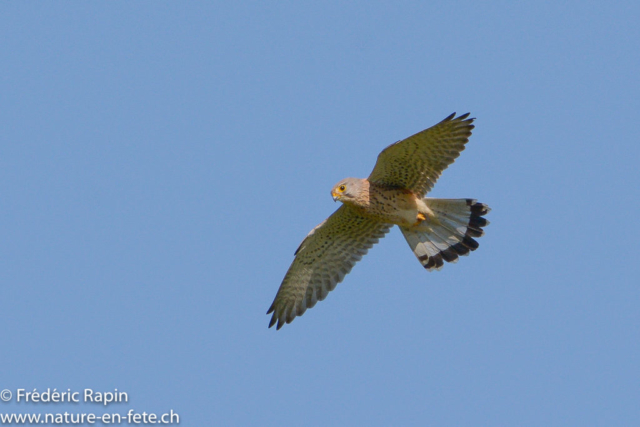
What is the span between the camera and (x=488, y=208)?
353 inches

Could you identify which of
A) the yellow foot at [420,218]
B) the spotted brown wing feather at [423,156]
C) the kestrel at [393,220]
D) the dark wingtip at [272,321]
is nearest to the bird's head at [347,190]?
the kestrel at [393,220]

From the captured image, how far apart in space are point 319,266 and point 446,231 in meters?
1.61

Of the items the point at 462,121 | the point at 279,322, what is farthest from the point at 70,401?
the point at 462,121

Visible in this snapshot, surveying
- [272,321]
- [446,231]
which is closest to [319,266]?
[272,321]

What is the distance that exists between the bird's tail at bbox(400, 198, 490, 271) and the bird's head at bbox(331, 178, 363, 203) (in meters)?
0.85

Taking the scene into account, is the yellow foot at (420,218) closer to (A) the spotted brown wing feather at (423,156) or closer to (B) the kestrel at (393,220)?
(B) the kestrel at (393,220)

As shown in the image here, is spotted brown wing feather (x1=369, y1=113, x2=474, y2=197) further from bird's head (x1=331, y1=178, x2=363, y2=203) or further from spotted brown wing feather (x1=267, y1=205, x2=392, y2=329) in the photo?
spotted brown wing feather (x1=267, y1=205, x2=392, y2=329)

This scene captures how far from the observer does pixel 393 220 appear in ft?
29.5

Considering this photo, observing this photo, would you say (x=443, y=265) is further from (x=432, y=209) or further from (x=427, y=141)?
(x=427, y=141)

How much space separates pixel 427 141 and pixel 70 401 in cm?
451

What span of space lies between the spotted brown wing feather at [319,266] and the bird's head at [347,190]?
0.88 metres

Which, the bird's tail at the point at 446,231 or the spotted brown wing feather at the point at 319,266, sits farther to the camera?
the spotted brown wing feather at the point at 319,266

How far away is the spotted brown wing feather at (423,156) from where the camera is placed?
827 centimetres

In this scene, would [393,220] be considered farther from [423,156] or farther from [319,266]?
[319,266]
